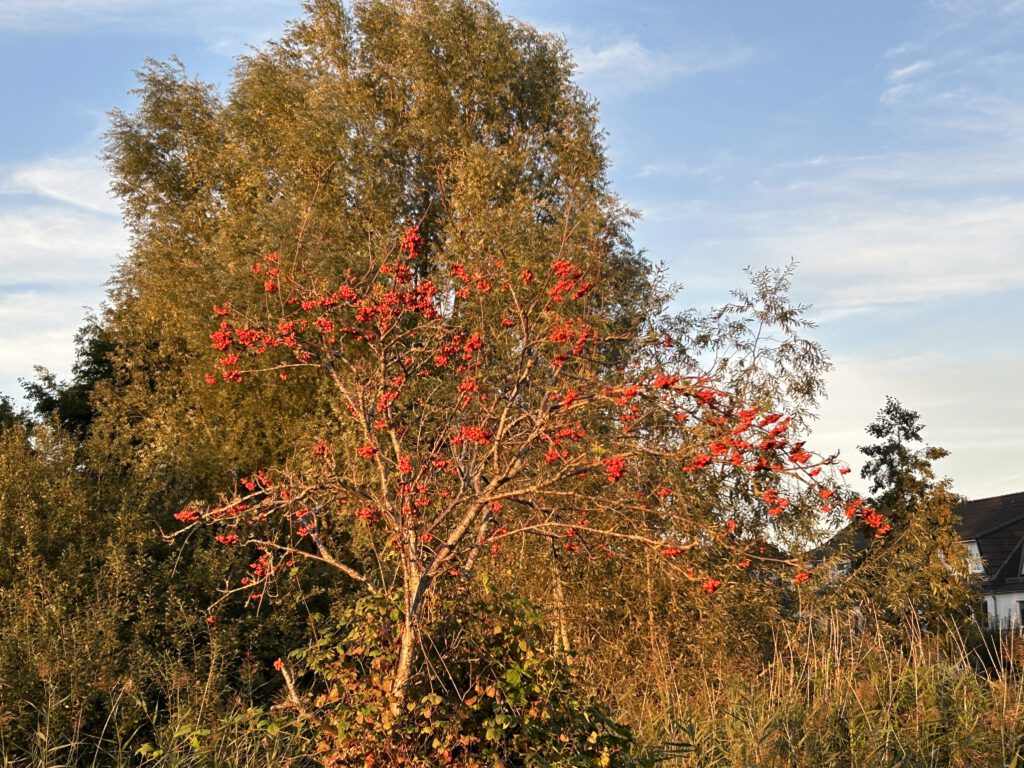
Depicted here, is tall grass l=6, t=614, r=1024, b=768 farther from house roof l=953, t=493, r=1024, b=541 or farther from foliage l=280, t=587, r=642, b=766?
house roof l=953, t=493, r=1024, b=541

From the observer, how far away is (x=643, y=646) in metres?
11.0

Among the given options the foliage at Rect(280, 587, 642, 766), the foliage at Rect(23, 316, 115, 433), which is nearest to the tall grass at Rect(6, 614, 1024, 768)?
the foliage at Rect(280, 587, 642, 766)

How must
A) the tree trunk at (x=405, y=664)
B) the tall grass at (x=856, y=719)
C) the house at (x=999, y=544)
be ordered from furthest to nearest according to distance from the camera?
the house at (x=999, y=544)
the tall grass at (x=856, y=719)
the tree trunk at (x=405, y=664)

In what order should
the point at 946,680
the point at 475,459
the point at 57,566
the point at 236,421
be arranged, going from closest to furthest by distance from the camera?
1. the point at 475,459
2. the point at 946,680
3. the point at 57,566
4. the point at 236,421

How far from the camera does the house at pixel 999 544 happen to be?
124ft

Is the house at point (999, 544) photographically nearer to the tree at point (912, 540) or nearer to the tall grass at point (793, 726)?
the tree at point (912, 540)

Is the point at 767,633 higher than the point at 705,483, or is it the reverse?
the point at 705,483

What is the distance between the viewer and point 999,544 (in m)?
42.4

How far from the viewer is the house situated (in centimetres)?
3769

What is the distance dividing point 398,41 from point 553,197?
5.24 m

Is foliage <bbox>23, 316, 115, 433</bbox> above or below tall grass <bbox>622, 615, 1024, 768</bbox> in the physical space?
above

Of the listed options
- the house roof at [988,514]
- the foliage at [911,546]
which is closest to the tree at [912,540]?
the foliage at [911,546]

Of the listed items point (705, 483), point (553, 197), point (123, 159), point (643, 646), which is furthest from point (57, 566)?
point (123, 159)

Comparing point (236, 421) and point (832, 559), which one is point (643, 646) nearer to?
point (832, 559)
